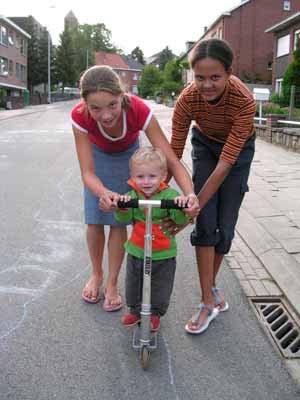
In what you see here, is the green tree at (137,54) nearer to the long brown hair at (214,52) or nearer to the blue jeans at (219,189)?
the blue jeans at (219,189)

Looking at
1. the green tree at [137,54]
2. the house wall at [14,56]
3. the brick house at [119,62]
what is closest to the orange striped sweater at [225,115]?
the house wall at [14,56]

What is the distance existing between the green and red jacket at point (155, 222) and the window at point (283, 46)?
36.3 meters

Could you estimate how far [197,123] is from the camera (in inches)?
132

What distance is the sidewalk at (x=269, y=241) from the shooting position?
4285 millimetres

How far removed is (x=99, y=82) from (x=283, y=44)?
3788 centimetres

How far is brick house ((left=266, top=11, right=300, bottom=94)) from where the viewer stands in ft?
115

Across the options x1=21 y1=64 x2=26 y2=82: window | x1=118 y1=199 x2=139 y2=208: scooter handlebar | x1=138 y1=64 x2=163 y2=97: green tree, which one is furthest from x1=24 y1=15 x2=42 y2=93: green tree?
x1=118 y1=199 x2=139 y2=208: scooter handlebar

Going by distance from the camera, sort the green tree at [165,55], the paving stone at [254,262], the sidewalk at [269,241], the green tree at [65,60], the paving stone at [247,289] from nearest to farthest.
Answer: the paving stone at [247,289], the sidewalk at [269,241], the paving stone at [254,262], the green tree at [65,60], the green tree at [165,55]

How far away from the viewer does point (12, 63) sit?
54125mm

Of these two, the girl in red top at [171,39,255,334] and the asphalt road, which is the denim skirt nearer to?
the girl in red top at [171,39,255,334]

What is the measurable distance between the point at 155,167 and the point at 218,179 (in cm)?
42

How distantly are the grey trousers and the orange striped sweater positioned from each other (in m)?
0.76

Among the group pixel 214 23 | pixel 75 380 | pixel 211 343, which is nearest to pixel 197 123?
pixel 211 343

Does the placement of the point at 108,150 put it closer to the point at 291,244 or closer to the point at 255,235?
the point at 291,244
